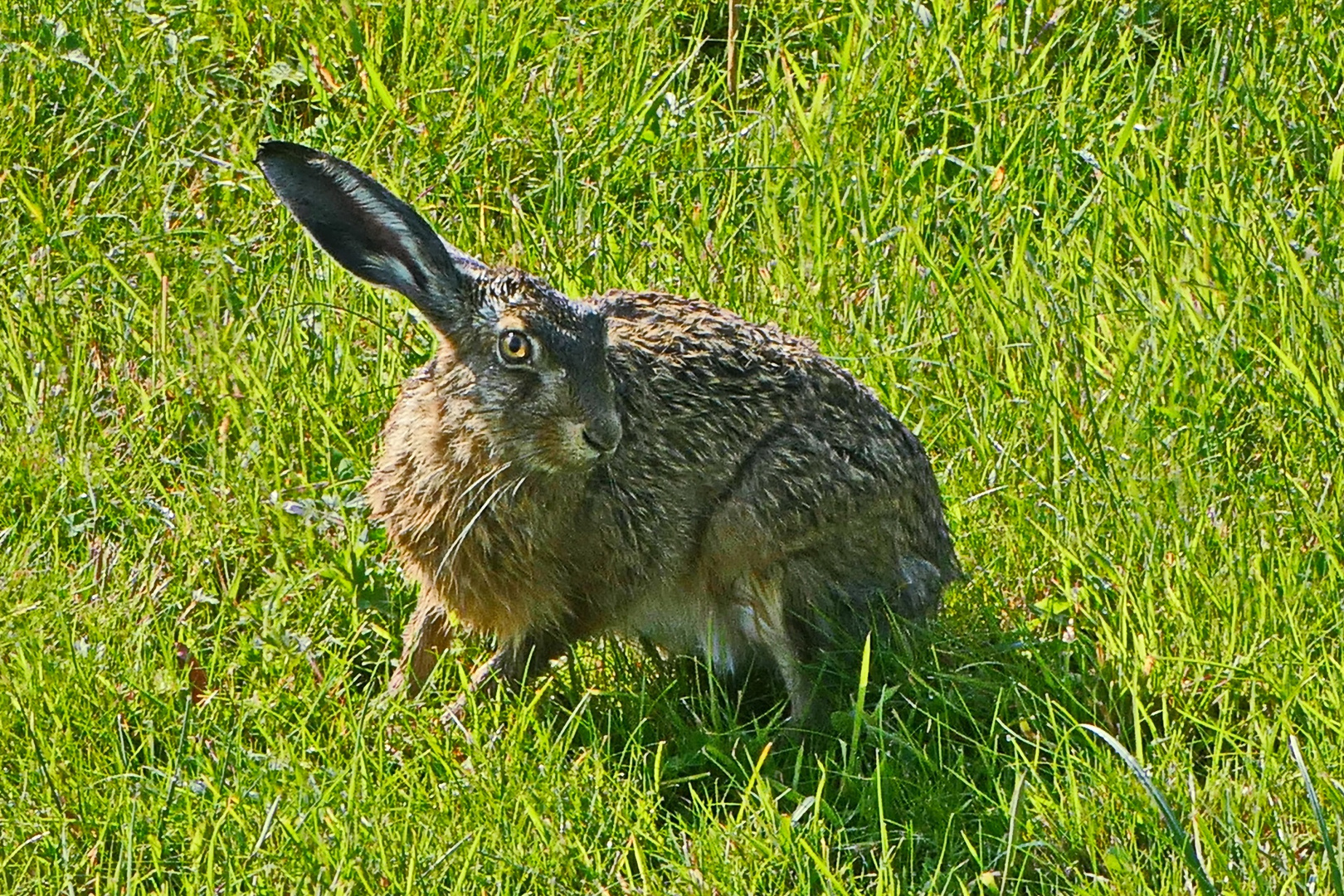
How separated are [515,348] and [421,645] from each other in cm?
85

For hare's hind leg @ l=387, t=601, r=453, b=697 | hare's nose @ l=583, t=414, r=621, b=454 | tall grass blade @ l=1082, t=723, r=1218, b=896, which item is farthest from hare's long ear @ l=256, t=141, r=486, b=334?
tall grass blade @ l=1082, t=723, r=1218, b=896

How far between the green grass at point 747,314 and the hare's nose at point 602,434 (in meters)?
0.67

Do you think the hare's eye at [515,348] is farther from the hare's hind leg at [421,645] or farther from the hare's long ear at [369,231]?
the hare's hind leg at [421,645]

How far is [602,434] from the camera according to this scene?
434 cm

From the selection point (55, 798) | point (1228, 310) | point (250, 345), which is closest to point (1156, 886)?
point (1228, 310)

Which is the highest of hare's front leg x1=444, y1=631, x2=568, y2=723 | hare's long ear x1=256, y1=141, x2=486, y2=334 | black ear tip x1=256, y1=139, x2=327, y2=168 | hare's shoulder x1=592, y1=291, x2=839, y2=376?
black ear tip x1=256, y1=139, x2=327, y2=168

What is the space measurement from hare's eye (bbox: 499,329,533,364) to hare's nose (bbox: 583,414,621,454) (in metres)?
0.20

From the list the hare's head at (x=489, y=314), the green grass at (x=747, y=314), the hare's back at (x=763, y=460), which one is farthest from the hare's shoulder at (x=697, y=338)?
the green grass at (x=747, y=314)

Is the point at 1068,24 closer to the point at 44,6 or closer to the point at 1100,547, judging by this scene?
the point at 1100,547

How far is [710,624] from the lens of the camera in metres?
4.86

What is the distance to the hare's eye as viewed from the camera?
4.39m

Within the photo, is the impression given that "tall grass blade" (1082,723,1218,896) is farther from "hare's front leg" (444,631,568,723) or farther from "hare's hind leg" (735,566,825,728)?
"hare's front leg" (444,631,568,723)

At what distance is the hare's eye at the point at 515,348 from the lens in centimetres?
439

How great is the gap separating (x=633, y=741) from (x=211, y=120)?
2.69 metres
